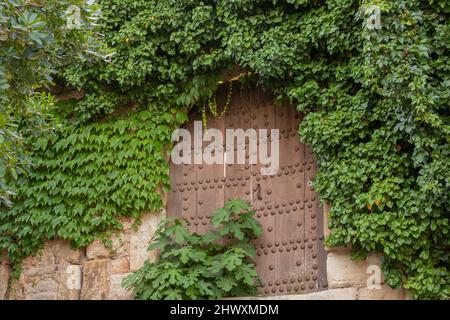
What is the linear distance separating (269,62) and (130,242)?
6.91 ft

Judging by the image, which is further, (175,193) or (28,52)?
(175,193)

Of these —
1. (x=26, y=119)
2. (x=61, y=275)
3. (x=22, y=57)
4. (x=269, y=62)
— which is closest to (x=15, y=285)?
(x=61, y=275)

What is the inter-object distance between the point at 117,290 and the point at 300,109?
2.32 metres

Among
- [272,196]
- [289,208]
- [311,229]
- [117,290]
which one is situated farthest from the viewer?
[117,290]

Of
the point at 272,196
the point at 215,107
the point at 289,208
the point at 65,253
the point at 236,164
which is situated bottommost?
the point at 65,253

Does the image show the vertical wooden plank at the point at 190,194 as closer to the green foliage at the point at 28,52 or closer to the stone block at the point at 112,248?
the stone block at the point at 112,248

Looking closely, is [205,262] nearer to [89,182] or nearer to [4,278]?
[89,182]

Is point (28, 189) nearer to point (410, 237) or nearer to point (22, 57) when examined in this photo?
point (22, 57)

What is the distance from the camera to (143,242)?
325 inches

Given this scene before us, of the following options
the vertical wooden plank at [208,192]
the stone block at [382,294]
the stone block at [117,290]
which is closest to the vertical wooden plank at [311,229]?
the stone block at [382,294]

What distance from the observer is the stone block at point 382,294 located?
7000 millimetres

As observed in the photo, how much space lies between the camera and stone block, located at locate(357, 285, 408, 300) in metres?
7.00

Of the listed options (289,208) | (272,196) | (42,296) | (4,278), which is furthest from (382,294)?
(4,278)

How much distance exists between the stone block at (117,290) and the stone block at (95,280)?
0.16 feet
